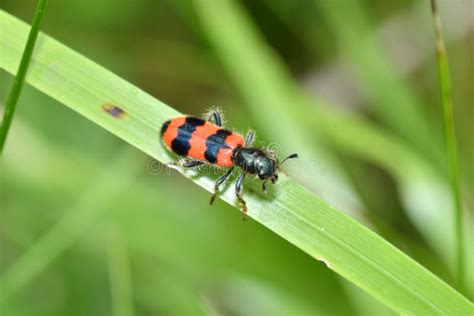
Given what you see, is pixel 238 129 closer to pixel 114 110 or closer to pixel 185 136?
pixel 185 136

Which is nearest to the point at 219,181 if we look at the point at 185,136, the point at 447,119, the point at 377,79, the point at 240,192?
the point at 240,192

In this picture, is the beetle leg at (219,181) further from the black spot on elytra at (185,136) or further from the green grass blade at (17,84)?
the green grass blade at (17,84)

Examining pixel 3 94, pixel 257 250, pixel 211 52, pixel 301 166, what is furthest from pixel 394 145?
pixel 3 94

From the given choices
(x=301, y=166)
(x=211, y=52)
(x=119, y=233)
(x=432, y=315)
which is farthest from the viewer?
(x=211, y=52)

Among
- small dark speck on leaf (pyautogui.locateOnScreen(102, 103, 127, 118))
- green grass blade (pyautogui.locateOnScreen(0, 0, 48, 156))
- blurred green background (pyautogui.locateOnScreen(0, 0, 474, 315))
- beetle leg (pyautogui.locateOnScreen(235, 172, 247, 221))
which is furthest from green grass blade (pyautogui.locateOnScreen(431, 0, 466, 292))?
green grass blade (pyautogui.locateOnScreen(0, 0, 48, 156))

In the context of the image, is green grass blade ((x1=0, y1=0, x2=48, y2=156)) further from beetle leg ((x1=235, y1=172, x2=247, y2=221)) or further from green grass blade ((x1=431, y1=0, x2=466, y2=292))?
green grass blade ((x1=431, y1=0, x2=466, y2=292))

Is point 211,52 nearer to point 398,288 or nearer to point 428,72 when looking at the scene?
point 428,72
